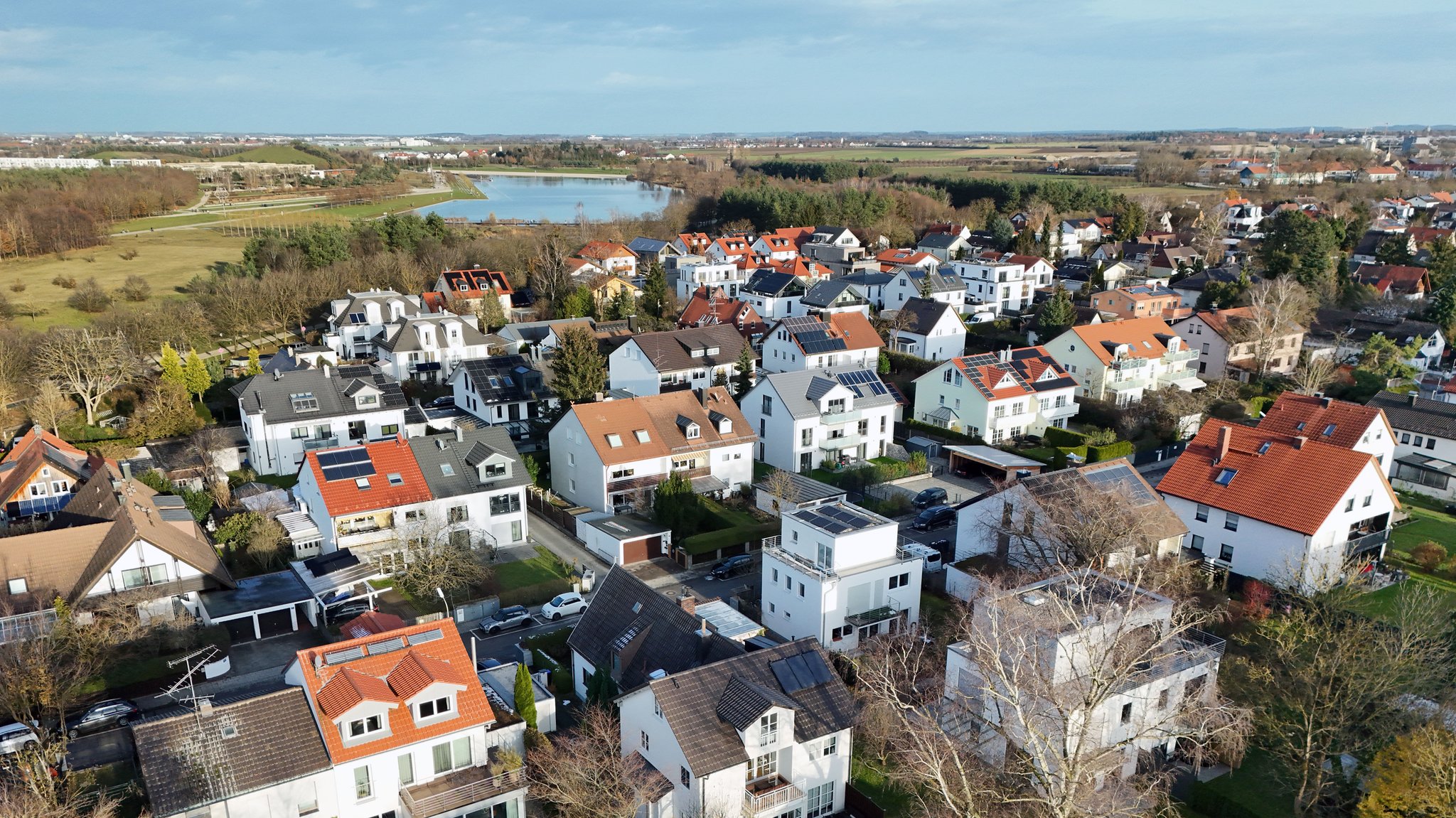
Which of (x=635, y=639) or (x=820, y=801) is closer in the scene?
(x=820, y=801)

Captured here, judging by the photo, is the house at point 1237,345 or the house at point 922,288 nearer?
the house at point 1237,345

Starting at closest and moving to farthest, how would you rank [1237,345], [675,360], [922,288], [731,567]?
[731,567] → [675,360] → [1237,345] → [922,288]

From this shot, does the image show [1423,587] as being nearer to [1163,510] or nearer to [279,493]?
[1163,510]

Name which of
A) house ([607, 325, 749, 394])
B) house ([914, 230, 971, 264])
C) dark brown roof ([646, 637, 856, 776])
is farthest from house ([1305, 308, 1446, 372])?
dark brown roof ([646, 637, 856, 776])

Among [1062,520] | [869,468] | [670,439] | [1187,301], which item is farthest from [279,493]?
[1187,301]

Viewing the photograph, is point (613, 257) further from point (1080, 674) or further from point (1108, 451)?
point (1080, 674)

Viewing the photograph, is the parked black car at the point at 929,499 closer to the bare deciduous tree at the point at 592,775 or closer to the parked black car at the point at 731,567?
the parked black car at the point at 731,567

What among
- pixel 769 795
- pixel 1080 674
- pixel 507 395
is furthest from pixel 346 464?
pixel 1080 674

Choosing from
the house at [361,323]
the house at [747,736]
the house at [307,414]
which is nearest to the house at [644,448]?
the house at [307,414]
